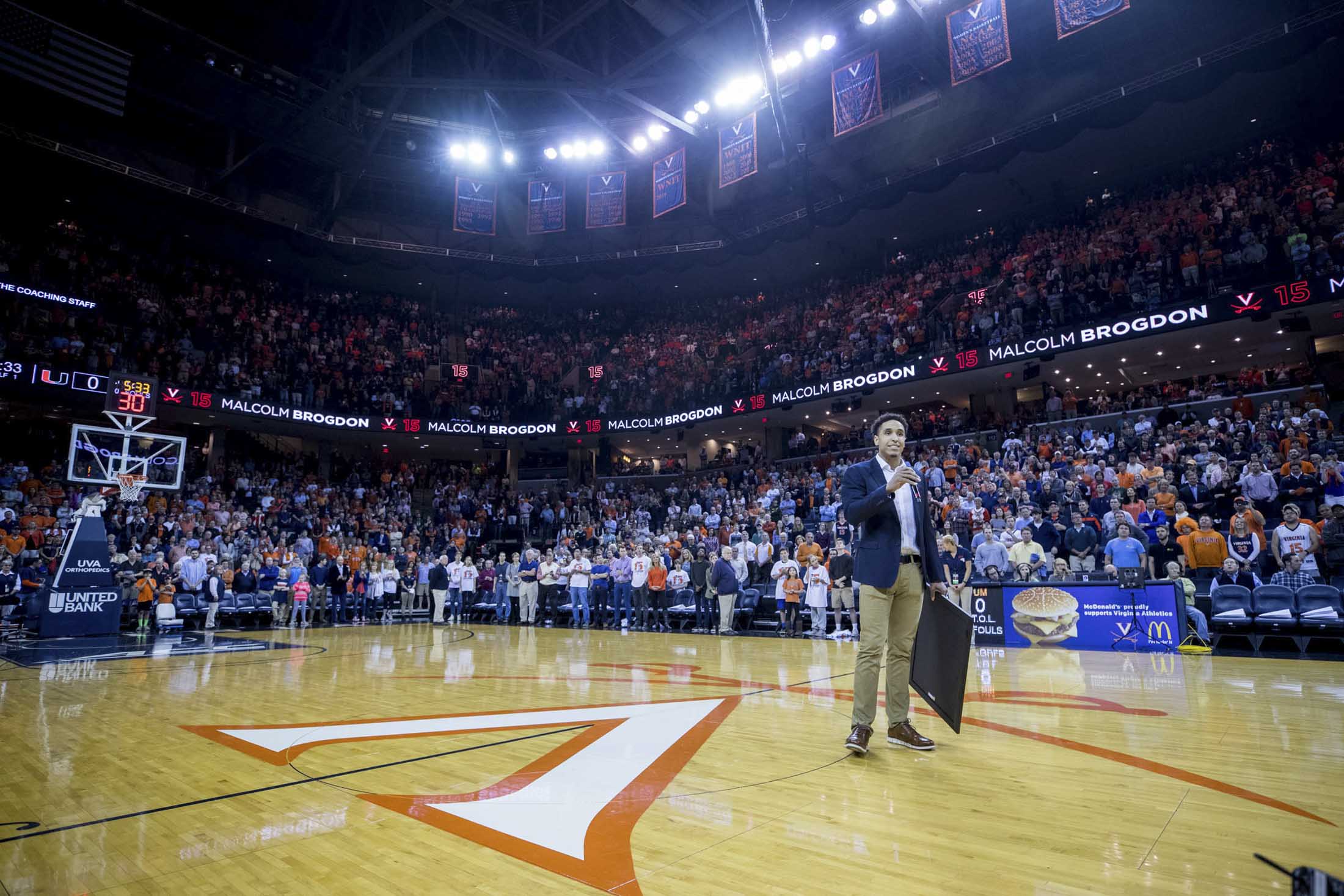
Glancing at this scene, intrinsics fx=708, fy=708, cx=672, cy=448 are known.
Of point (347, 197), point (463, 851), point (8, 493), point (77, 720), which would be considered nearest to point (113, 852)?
point (463, 851)

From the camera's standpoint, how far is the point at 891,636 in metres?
4.14

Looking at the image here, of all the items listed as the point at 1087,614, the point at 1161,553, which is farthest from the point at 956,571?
the point at 1161,553

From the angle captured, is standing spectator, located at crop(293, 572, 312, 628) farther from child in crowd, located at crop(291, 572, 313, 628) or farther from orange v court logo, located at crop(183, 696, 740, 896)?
orange v court logo, located at crop(183, 696, 740, 896)

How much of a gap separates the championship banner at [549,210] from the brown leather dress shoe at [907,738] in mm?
22400

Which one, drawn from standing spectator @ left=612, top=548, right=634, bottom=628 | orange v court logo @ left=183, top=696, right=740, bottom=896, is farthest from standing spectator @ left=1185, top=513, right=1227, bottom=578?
standing spectator @ left=612, top=548, right=634, bottom=628

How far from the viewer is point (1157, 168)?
21.3 metres

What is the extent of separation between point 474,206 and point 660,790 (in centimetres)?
2434

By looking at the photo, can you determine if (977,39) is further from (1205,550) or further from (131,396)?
(131,396)

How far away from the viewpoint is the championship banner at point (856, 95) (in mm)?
17672

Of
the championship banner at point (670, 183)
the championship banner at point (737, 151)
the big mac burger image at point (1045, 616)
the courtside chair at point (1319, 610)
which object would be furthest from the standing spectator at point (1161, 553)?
the championship banner at point (670, 183)

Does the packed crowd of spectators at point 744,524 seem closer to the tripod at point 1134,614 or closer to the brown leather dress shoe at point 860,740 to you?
the tripod at point 1134,614

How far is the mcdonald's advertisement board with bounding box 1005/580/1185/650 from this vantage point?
9109 mm

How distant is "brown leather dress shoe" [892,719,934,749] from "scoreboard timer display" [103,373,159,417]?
16.0 metres

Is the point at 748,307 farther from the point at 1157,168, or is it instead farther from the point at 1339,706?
the point at 1339,706
